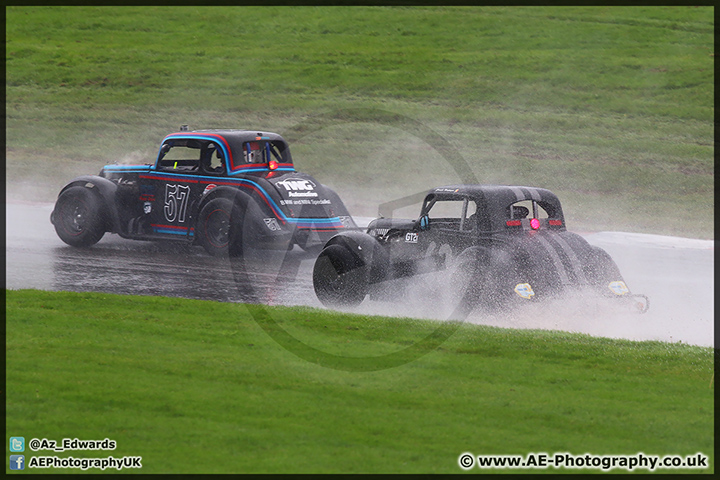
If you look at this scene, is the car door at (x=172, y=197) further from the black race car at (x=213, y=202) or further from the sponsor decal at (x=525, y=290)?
the sponsor decal at (x=525, y=290)

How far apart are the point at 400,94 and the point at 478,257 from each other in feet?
75.4

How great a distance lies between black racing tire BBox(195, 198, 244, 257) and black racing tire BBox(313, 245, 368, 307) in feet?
9.88

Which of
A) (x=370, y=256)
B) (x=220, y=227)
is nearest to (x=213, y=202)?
(x=220, y=227)

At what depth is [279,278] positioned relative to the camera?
1348 centimetres

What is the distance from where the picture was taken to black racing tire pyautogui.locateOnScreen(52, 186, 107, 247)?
609 inches

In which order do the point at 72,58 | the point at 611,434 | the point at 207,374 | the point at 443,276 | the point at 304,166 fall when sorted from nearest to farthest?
1. the point at 611,434
2. the point at 207,374
3. the point at 443,276
4. the point at 304,166
5. the point at 72,58

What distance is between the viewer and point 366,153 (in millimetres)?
28344

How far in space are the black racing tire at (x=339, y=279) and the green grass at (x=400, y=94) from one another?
10.2m

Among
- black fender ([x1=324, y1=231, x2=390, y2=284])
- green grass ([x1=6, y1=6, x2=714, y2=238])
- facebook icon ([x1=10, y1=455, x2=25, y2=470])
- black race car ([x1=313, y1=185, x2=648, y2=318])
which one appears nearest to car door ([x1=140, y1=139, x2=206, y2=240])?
black race car ([x1=313, y1=185, x2=648, y2=318])

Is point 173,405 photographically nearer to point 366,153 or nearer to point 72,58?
point 366,153

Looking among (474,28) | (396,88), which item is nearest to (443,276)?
(396,88)

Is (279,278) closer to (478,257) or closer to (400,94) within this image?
(478,257)

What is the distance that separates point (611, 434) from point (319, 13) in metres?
37.5

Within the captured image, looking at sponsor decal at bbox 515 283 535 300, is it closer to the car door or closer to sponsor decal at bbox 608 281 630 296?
sponsor decal at bbox 608 281 630 296
